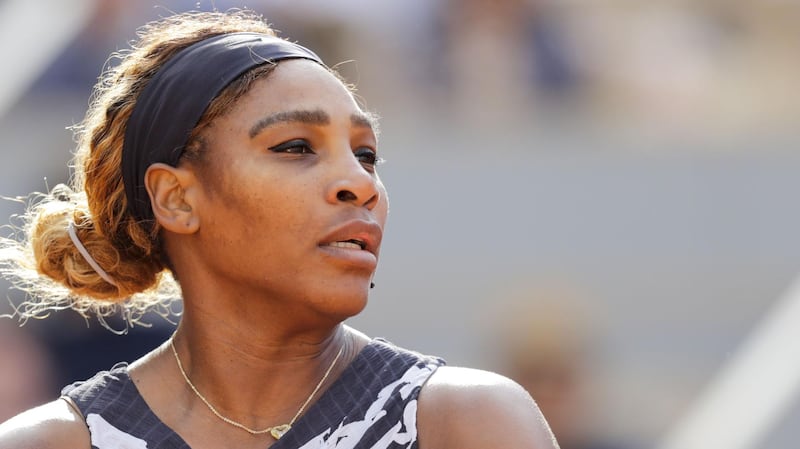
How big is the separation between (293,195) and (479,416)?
1.59ft

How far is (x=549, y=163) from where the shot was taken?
5.71 meters

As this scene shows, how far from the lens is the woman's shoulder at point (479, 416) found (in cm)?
223

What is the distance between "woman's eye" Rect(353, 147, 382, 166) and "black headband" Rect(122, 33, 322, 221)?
20 centimetres

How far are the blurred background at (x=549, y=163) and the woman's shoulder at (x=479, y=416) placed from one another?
2.91 meters

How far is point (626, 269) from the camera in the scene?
5543 mm

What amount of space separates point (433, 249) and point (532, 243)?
15.9 inches

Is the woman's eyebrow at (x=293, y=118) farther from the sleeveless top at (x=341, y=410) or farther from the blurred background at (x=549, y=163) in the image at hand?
the blurred background at (x=549, y=163)

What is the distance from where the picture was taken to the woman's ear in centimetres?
250

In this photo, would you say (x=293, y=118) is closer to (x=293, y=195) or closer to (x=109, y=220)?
(x=293, y=195)

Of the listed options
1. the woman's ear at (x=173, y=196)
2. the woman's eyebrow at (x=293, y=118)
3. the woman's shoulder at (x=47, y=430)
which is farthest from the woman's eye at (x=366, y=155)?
the woman's shoulder at (x=47, y=430)

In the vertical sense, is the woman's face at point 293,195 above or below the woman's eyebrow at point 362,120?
below

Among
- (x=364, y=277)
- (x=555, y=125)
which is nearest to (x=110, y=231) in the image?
(x=364, y=277)

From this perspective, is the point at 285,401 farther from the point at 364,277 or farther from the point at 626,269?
the point at 626,269

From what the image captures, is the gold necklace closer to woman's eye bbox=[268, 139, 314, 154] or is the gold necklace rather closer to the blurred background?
woman's eye bbox=[268, 139, 314, 154]
